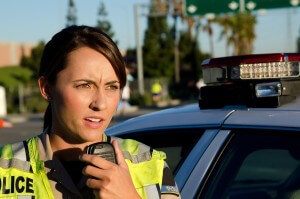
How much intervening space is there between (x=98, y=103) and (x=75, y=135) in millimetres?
104

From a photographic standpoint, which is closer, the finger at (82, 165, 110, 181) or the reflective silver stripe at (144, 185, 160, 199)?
the finger at (82, 165, 110, 181)

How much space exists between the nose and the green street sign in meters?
18.0

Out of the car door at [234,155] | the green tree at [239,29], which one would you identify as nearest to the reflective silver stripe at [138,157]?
the car door at [234,155]

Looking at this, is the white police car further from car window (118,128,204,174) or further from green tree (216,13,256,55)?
green tree (216,13,256,55)

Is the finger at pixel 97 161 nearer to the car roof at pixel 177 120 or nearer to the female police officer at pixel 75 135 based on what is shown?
the female police officer at pixel 75 135

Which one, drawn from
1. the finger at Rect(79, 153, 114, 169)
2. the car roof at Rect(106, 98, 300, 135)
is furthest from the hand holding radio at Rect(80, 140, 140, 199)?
the car roof at Rect(106, 98, 300, 135)

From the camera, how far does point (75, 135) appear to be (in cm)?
A: 148

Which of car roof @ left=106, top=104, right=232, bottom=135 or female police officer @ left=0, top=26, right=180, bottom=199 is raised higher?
female police officer @ left=0, top=26, right=180, bottom=199

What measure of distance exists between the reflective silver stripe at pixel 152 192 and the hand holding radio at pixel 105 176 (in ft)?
0.35

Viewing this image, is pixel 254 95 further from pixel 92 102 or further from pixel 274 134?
pixel 92 102

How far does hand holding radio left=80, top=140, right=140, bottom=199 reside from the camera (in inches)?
52.0

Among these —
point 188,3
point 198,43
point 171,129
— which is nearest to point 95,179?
point 171,129

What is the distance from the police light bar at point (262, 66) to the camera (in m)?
2.56

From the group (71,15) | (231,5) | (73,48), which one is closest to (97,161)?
(73,48)
